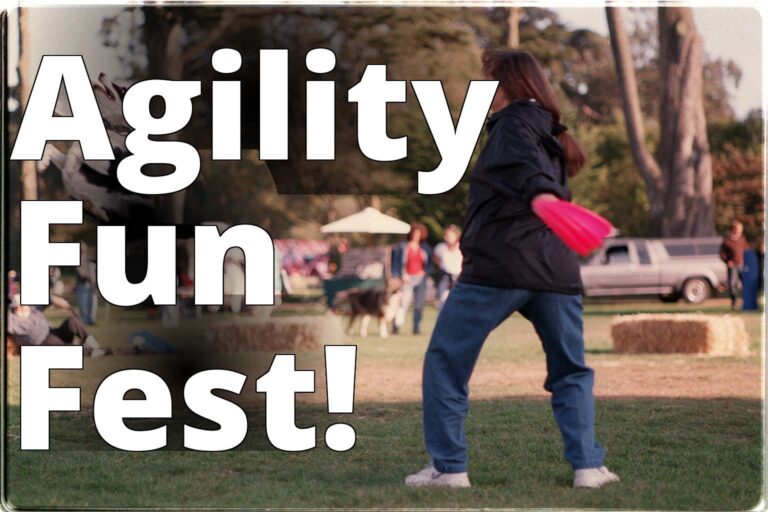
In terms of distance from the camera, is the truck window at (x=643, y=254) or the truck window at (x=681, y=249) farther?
the truck window at (x=643, y=254)

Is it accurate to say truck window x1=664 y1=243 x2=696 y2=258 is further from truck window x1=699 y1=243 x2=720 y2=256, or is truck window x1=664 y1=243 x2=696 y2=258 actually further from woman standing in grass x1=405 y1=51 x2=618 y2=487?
woman standing in grass x1=405 y1=51 x2=618 y2=487

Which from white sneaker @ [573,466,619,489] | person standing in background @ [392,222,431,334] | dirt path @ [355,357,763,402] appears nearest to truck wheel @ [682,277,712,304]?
person standing in background @ [392,222,431,334]

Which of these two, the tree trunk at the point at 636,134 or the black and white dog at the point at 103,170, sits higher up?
the tree trunk at the point at 636,134

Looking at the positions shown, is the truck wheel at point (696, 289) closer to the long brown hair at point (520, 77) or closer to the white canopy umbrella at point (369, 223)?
the white canopy umbrella at point (369, 223)

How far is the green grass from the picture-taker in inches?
208

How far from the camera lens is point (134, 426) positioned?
7562 mm

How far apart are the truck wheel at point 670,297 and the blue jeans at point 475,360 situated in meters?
22.4

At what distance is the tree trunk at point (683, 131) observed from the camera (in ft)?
90.1

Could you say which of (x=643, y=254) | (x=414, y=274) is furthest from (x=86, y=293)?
(x=643, y=254)

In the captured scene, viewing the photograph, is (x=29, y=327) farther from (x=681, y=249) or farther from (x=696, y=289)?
(x=696, y=289)

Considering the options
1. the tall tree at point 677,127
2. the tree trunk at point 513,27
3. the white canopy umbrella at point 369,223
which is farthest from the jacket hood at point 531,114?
the tree trunk at point 513,27

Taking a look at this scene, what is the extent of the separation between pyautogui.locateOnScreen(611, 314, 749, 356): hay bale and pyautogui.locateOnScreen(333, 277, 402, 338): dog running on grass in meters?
4.22

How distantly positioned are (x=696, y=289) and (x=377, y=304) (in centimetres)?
1178

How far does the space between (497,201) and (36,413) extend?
2752mm
